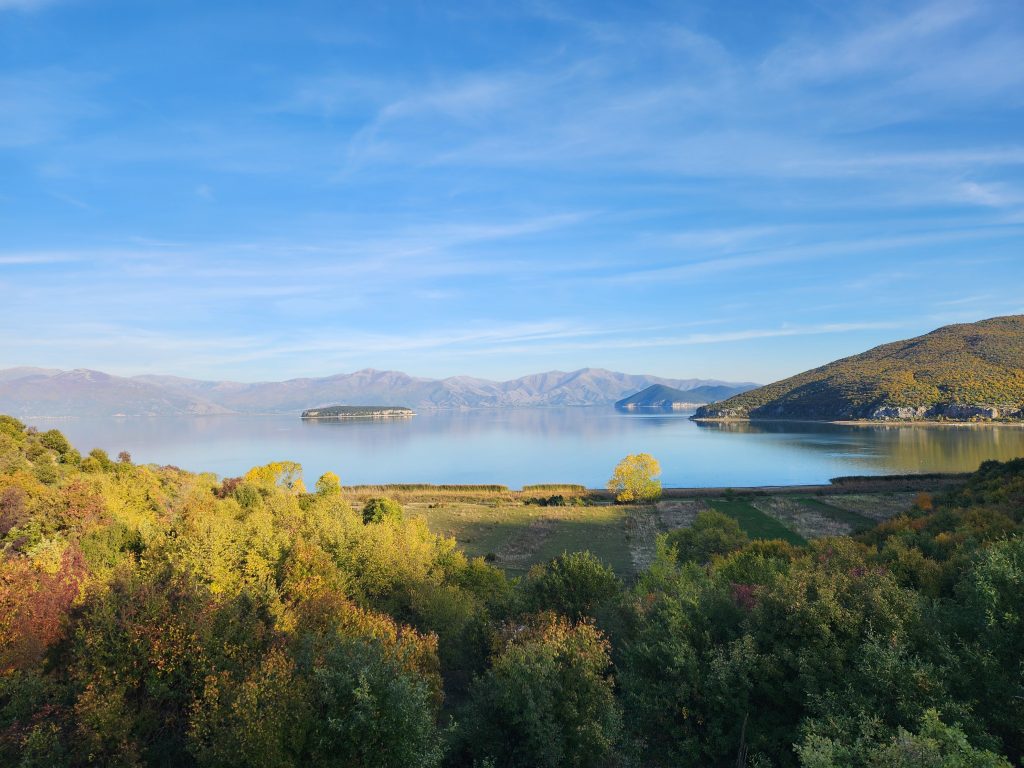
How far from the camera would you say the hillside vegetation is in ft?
49.7

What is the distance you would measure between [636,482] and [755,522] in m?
20.1

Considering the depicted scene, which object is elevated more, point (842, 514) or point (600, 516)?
point (842, 514)

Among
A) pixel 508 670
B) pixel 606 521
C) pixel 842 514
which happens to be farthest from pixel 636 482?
pixel 508 670

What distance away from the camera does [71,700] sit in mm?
18281

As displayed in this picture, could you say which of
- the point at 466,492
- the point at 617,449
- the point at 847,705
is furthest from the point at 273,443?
the point at 847,705

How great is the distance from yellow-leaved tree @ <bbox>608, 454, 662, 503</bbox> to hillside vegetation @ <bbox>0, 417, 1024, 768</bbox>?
49086 mm

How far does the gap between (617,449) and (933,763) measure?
499ft

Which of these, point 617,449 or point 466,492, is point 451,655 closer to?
point 466,492

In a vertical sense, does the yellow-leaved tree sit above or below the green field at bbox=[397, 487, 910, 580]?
above

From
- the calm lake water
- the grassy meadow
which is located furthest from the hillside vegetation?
the calm lake water

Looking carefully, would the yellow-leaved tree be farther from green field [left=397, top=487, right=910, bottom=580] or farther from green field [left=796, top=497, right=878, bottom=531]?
green field [left=796, top=497, right=878, bottom=531]

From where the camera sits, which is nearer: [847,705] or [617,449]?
[847,705]

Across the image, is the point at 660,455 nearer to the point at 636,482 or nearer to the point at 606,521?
the point at 636,482

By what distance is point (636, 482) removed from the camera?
7875 centimetres
